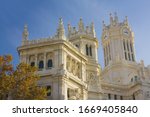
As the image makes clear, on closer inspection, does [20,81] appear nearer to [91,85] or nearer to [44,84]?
[44,84]

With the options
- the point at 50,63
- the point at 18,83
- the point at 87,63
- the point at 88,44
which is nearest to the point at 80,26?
the point at 88,44

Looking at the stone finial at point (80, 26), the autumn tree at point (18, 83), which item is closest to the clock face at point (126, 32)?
the stone finial at point (80, 26)

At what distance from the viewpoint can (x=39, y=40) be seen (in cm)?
5281

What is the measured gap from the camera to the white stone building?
1943 inches

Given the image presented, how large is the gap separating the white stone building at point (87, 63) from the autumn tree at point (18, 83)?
10.3 m

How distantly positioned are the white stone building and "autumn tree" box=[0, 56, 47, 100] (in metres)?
10.3

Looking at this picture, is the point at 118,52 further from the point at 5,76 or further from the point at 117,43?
the point at 5,76

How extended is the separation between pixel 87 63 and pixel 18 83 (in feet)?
87.4

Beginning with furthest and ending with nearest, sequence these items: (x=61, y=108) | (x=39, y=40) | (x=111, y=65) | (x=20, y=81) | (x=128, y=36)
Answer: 1. (x=128, y=36)
2. (x=111, y=65)
3. (x=39, y=40)
4. (x=20, y=81)
5. (x=61, y=108)

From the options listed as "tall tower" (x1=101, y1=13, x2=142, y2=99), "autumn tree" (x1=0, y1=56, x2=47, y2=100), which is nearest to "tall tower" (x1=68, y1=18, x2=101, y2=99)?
"tall tower" (x1=101, y1=13, x2=142, y2=99)

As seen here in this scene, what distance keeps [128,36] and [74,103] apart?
61.0m

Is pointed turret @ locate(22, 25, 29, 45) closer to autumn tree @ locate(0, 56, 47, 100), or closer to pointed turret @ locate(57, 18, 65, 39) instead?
pointed turret @ locate(57, 18, 65, 39)

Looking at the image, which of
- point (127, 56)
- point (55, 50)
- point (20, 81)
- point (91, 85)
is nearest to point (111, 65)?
point (127, 56)

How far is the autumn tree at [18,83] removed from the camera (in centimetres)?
3541
